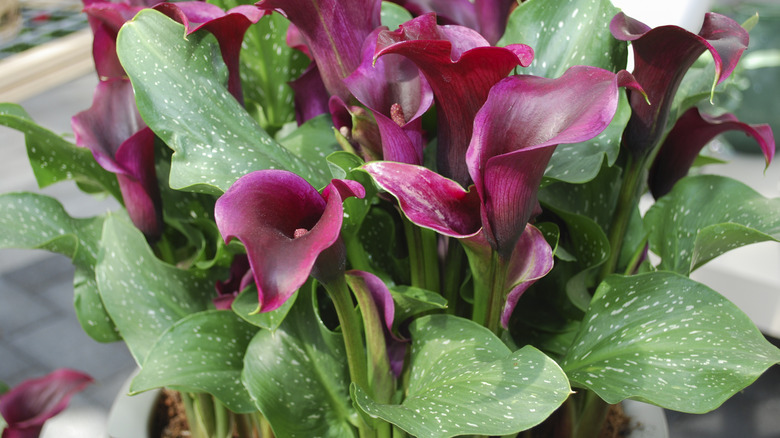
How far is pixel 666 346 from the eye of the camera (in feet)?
0.96

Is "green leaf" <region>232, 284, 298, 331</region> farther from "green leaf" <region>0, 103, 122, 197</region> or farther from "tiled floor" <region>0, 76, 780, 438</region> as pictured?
"tiled floor" <region>0, 76, 780, 438</region>

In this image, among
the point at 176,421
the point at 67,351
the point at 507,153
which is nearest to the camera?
the point at 507,153

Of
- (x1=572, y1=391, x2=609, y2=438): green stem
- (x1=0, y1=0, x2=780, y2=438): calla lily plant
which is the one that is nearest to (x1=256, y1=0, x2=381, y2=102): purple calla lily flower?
(x1=0, y1=0, x2=780, y2=438): calla lily plant

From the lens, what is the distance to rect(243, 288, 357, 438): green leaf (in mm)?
325

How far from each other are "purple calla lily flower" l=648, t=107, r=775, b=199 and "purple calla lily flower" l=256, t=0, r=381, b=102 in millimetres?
179

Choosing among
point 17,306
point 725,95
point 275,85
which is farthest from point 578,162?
point 17,306

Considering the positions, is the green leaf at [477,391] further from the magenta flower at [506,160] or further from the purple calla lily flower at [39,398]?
the purple calla lily flower at [39,398]

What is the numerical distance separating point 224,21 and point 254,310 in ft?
0.43

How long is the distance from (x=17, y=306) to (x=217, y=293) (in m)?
0.60

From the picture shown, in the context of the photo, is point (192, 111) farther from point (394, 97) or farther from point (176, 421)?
point (176, 421)

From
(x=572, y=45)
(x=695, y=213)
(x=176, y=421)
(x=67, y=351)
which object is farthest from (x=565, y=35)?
(x=67, y=351)

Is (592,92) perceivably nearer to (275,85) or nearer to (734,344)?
(734,344)

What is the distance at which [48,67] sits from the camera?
4.32ft

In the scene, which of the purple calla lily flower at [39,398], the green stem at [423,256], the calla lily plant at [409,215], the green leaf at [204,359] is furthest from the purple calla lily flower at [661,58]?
the purple calla lily flower at [39,398]
